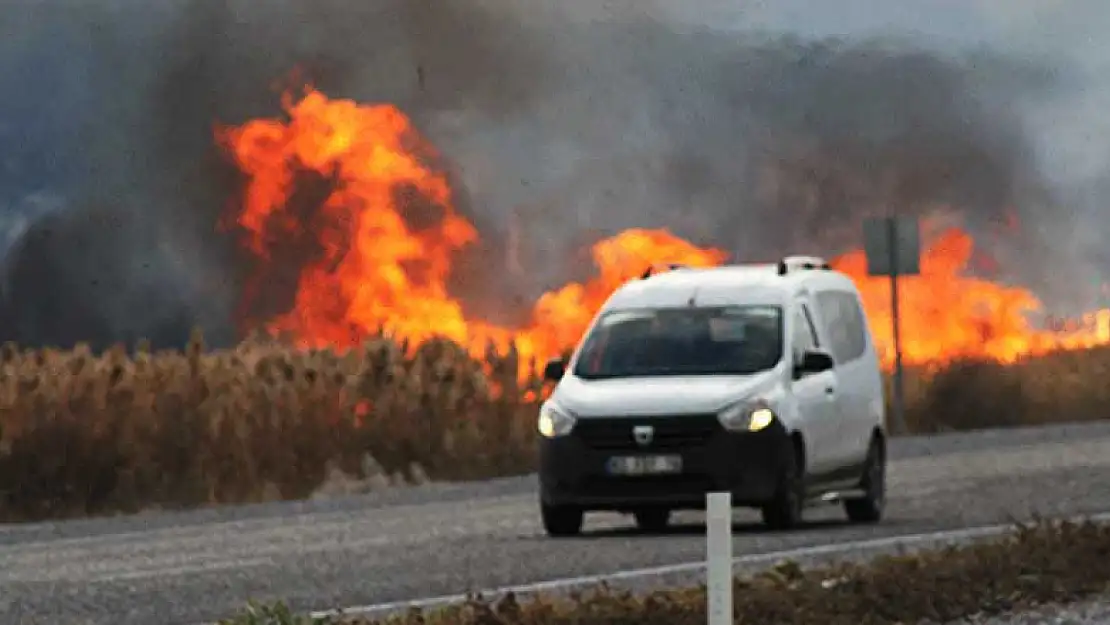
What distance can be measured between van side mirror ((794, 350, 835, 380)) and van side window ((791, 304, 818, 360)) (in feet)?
A: 0.53

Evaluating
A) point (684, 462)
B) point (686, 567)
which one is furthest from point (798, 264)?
point (686, 567)

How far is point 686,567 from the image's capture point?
2155 cm

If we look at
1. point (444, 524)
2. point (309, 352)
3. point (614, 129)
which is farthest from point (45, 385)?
point (614, 129)

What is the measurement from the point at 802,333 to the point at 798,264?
1.21 meters

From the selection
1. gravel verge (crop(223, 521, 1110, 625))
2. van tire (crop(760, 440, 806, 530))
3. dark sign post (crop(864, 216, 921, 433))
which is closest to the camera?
gravel verge (crop(223, 521, 1110, 625))

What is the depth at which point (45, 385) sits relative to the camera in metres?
33.7

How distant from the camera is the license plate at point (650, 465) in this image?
2433cm

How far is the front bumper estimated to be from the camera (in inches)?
958

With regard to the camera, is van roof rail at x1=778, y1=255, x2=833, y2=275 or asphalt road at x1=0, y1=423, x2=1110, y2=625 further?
van roof rail at x1=778, y1=255, x2=833, y2=275

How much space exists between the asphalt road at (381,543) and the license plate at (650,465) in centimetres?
49

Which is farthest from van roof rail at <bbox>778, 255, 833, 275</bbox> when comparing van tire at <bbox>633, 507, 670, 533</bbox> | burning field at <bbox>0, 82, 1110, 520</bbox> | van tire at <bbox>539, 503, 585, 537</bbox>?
burning field at <bbox>0, 82, 1110, 520</bbox>

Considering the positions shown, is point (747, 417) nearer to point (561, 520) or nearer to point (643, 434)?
point (643, 434)

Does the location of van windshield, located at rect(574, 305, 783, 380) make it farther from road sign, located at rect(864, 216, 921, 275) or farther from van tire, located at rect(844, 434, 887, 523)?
road sign, located at rect(864, 216, 921, 275)

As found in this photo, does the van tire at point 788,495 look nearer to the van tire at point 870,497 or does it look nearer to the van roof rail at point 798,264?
the van tire at point 870,497
